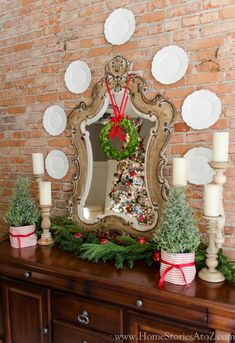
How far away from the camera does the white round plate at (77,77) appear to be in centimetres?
211

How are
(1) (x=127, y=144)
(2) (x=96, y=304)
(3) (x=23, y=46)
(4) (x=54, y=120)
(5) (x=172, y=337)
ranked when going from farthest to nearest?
(3) (x=23, y=46)
(4) (x=54, y=120)
(1) (x=127, y=144)
(2) (x=96, y=304)
(5) (x=172, y=337)

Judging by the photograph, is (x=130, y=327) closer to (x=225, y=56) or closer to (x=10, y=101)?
(x=225, y=56)

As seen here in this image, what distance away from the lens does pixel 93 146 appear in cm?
209

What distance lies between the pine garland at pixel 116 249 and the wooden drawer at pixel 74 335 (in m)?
0.36

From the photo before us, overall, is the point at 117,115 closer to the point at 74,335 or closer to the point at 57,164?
the point at 57,164

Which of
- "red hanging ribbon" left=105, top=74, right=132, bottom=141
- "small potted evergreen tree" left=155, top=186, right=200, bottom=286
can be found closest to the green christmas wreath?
"red hanging ribbon" left=105, top=74, right=132, bottom=141

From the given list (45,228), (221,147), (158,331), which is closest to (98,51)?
(221,147)

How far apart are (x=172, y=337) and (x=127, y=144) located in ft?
3.58

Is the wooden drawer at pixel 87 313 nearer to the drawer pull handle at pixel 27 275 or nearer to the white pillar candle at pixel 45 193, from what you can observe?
the drawer pull handle at pixel 27 275

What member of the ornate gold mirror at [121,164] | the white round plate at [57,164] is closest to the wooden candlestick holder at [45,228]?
the ornate gold mirror at [121,164]

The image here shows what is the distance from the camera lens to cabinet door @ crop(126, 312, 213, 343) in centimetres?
131

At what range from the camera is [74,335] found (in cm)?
165

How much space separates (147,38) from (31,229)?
1.43m

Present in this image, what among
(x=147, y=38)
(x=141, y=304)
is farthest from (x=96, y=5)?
(x=141, y=304)
